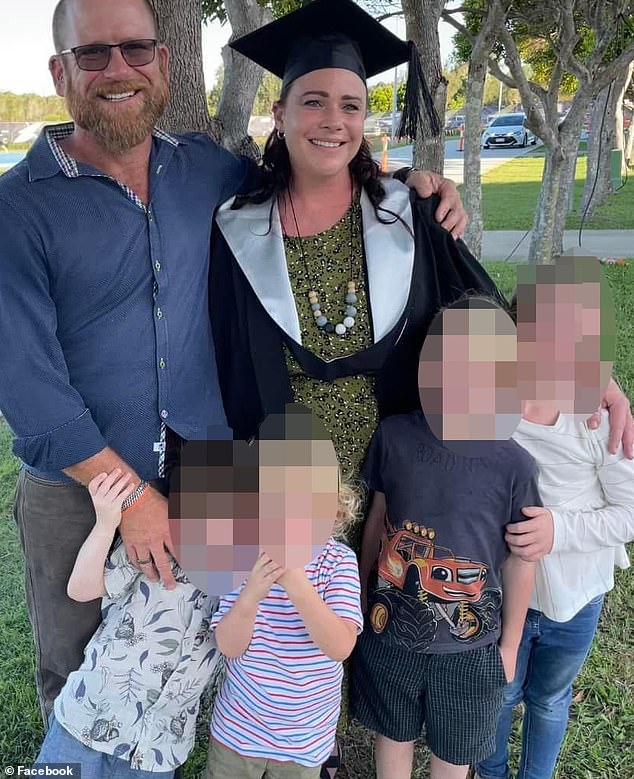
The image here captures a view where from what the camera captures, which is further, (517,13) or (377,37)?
(517,13)

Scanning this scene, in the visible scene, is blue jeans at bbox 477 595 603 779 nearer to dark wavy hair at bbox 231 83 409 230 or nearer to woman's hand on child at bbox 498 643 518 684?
woman's hand on child at bbox 498 643 518 684

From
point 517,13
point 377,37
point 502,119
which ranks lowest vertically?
point 502,119

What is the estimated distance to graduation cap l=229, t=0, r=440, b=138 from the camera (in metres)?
1.99

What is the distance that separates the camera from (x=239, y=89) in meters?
3.23

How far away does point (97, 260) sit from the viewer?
6.14ft

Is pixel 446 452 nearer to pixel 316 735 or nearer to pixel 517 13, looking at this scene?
pixel 316 735

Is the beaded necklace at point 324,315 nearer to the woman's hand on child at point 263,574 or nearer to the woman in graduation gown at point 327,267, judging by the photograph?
the woman in graduation gown at point 327,267

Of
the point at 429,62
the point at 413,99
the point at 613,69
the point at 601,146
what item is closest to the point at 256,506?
the point at 413,99

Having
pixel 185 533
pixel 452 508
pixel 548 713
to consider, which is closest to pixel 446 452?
pixel 452 508

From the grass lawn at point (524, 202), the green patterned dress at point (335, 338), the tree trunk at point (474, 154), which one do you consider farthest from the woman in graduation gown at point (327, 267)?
the grass lawn at point (524, 202)

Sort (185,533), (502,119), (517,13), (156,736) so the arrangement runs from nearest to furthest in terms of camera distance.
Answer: (185,533) < (156,736) < (517,13) < (502,119)

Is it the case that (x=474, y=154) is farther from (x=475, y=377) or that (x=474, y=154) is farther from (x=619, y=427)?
(x=475, y=377)

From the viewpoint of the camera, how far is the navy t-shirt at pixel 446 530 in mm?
1774

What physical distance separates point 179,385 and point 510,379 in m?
0.90
